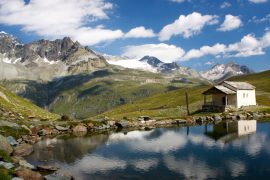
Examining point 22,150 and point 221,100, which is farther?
point 221,100

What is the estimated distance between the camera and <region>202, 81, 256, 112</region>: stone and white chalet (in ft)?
467

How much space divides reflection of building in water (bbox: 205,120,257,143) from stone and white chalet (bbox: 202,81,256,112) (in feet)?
90.7

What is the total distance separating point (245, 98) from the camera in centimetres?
14938

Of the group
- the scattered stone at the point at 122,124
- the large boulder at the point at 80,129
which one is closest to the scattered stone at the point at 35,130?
the large boulder at the point at 80,129

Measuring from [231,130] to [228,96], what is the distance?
50.9 metres

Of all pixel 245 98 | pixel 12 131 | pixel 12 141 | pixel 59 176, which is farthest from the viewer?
pixel 245 98

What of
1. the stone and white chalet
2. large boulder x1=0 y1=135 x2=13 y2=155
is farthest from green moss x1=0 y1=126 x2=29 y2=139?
the stone and white chalet

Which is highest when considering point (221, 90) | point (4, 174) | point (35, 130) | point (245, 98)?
point (221, 90)

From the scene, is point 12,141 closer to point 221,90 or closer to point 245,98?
point 221,90

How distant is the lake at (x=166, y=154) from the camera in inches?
2194

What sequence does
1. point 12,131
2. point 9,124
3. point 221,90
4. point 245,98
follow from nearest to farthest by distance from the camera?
point 12,131
point 9,124
point 221,90
point 245,98

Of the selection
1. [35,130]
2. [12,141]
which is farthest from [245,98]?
[12,141]

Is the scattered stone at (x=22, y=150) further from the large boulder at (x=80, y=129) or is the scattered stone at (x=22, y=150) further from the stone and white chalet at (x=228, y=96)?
the stone and white chalet at (x=228, y=96)

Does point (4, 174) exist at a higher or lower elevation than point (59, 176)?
higher
